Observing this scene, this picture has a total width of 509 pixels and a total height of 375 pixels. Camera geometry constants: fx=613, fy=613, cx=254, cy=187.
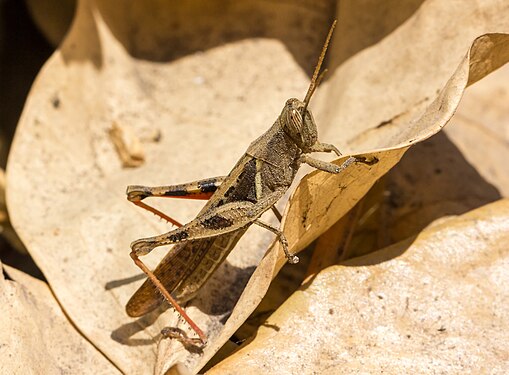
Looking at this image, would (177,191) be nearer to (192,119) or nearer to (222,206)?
(222,206)

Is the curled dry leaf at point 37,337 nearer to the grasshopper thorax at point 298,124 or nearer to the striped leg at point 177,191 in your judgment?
the striped leg at point 177,191

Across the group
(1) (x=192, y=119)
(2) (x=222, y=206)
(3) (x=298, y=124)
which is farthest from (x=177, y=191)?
(1) (x=192, y=119)

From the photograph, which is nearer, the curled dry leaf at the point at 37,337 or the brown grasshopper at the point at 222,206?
the curled dry leaf at the point at 37,337

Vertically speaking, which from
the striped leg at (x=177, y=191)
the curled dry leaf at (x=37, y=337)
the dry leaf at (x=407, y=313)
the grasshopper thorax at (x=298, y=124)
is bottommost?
the curled dry leaf at (x=37, y=337)

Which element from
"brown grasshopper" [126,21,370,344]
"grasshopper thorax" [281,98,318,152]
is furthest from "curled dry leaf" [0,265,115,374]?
"grasshopper thorax" [281,98,318,152]

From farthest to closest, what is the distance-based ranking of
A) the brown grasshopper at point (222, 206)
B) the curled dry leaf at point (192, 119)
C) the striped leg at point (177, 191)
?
1. the striped leg at point (177, 191)
2. the brown grasshopper at point (222, 206)
3. the curled dry leaf at point (192, 119)

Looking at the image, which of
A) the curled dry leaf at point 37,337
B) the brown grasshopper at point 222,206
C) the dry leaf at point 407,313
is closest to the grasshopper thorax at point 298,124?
the brown grasshopper at point 222,206

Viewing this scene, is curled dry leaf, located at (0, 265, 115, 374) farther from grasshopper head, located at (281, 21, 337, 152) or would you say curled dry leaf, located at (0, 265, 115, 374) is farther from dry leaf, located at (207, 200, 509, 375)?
grasshopper head, located at (281, 21, 337, 152)

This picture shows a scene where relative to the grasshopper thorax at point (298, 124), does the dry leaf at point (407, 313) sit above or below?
below
